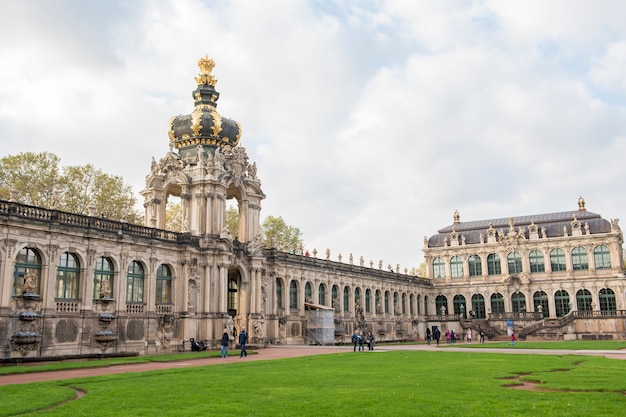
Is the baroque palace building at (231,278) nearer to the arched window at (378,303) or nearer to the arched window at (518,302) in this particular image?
the arched window at (378,303)

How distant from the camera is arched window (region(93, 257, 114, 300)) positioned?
39.2 meters

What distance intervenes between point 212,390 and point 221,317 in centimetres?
2939

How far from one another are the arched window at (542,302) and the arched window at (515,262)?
170 inches

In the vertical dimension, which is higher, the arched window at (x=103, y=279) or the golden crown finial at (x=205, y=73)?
the golden crown finial at (x=205, y=73)

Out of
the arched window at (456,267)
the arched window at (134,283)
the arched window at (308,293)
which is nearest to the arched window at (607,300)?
the arched window at (456,267)

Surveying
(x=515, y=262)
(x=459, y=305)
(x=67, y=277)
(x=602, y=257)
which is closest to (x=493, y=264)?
(x=515, y=262)

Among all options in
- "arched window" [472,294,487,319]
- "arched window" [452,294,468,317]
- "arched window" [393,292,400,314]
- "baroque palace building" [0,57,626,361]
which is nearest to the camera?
"baroque palace building" [0,57,626,361]

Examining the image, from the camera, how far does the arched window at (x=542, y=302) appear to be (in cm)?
8894

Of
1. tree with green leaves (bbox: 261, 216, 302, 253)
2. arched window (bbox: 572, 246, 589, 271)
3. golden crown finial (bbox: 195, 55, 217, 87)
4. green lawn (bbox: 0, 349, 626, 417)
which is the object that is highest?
golden crown finial (bbox: 195, 55, 217, 87)

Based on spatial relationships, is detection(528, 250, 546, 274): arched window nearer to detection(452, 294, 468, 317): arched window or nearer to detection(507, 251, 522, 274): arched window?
detection(507, 251, 522, 274): arched window

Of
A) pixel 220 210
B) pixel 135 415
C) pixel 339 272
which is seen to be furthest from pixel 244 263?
pixel 135 415

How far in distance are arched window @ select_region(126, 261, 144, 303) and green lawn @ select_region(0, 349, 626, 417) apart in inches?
668

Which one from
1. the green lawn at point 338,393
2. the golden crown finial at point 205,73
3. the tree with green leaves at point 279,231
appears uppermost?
the golden crown finial at point 205,73

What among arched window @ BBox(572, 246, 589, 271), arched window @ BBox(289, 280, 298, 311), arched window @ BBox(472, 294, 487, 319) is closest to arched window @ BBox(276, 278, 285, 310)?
arched window @ BBox(289, 280, 298, 311)
